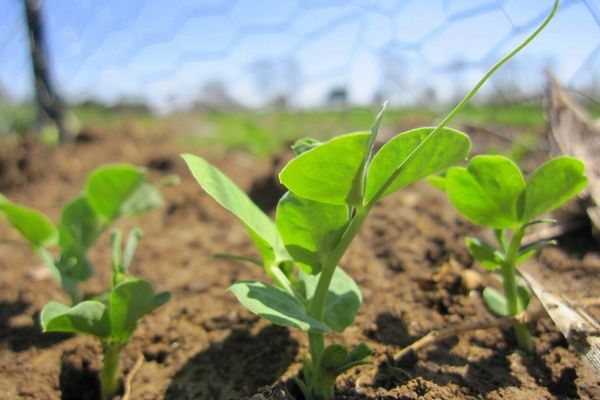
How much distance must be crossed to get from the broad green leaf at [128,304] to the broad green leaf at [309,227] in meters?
0.25

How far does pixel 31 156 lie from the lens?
264 cm

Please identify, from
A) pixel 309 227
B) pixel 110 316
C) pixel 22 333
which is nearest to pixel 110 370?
pixel 110 316

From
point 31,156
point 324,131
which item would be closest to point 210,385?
point 31,156

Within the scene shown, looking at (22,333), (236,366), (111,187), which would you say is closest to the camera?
(236,366)

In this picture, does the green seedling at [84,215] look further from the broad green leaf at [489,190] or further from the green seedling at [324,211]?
the broad green leaf at [489,190]

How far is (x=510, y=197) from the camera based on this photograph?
33.3 inches

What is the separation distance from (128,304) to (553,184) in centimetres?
69

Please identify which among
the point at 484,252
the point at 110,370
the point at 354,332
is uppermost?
the point at 484,252

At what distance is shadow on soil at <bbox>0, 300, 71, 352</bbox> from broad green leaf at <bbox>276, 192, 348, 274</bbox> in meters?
0.62

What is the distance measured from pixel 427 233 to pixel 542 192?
1.83ft

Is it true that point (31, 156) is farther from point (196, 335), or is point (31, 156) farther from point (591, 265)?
point (591, 265)

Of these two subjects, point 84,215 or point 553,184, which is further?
point 84,215

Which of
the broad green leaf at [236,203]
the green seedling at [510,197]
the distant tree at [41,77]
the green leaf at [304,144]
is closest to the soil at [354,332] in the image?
the green seedling at [510,197]

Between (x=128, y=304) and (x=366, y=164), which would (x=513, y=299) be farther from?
(x=128, y=304)
